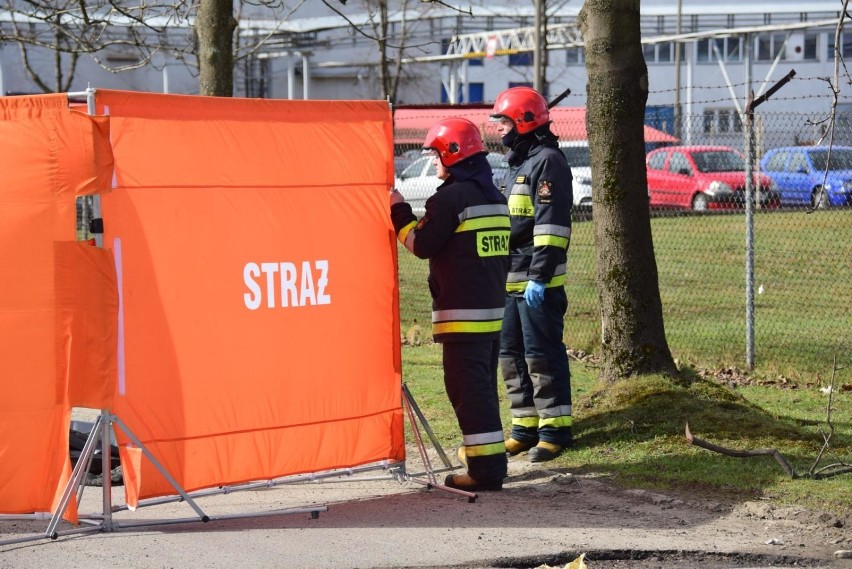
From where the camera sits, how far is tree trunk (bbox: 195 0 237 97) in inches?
393

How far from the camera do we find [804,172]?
16609 millimetres

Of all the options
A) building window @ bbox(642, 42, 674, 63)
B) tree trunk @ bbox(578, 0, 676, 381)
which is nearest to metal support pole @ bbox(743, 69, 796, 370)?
tree trunk @ bbox(578, 0, 676, 381)

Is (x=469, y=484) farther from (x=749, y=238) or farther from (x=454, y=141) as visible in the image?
(x=749, y=238)

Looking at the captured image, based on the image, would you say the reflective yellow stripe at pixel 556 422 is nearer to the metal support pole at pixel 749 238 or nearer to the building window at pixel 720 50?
the metal support pole at pixel 749 238

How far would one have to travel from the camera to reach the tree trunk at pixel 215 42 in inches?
393

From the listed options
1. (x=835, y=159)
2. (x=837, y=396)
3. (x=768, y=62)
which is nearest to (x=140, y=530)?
(x=837, y=396)

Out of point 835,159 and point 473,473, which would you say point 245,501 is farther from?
point 835,159

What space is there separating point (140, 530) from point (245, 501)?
778 millimetres

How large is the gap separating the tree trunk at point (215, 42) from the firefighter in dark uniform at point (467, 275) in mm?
4371

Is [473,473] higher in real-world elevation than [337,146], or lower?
lower

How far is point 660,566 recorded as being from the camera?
16.4 ft

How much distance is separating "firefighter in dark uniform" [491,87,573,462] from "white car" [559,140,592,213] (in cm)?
1419

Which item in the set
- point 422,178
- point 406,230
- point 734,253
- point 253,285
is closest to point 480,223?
point 406,230

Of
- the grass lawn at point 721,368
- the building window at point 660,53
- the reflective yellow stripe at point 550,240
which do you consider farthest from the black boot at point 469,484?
the building window at point 660,53
